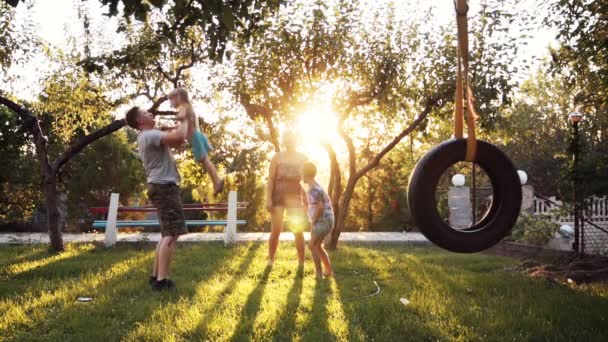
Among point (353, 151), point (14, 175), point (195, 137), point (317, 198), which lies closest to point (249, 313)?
point (195, 137)

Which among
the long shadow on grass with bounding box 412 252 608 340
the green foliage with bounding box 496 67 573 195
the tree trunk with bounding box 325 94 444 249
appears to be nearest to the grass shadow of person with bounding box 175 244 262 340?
the tree trunk with bounding box 325 94 444 249

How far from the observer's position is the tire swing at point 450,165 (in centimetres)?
305

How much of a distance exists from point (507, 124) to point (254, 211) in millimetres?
10604

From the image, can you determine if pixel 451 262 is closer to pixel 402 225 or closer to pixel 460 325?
pixel 460 325

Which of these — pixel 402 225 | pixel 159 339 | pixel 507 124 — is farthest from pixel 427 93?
pixel 402 225

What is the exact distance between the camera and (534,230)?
432 inches

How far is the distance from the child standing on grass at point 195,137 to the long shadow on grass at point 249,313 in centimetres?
111

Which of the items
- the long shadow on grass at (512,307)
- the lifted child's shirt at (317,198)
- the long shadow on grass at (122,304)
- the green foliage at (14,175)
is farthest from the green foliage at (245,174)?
the long shadow on grass at (512,307)

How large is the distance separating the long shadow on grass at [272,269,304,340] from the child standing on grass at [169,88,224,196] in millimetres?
1256

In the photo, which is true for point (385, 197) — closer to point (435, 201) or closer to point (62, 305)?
point (62, 305)

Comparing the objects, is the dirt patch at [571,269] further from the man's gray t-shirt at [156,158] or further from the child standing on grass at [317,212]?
the man's gray t-shirt at [156,158]

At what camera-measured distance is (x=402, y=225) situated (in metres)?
17.1

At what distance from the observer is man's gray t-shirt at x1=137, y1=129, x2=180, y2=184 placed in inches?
201

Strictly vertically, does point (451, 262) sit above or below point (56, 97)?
below
